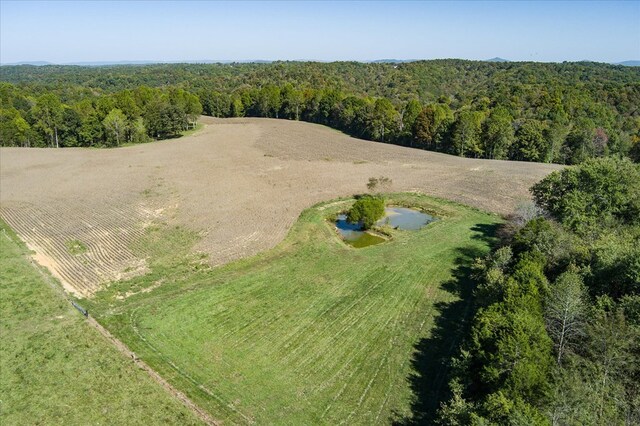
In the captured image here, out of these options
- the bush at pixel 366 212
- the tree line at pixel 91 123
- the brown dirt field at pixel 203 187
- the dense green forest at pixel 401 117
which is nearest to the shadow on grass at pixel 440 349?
the bush at pixel 366 212

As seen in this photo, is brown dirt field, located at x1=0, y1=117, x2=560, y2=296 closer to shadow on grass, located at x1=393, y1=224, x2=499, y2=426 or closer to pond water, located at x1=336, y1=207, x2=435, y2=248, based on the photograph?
pond water, located at x1=336, y1=207, x2=435, y2=248

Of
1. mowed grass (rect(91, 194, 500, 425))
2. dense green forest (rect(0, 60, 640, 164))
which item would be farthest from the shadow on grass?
dense green forest (rect(0, 60, 640, 164))

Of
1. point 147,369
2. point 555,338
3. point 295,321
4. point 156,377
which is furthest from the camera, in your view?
point 295,321

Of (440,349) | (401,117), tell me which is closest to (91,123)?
(401,117)

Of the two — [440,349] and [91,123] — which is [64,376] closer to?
[440,349]

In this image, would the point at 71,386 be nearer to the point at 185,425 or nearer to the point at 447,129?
the point at 185,425

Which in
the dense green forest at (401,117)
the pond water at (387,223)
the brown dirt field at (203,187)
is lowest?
the pond water at (387,223)

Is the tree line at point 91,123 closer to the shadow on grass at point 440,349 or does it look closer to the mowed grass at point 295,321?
the mowed grass at point 295,321
